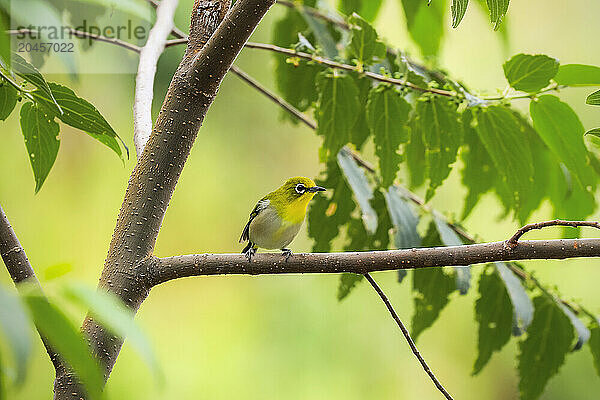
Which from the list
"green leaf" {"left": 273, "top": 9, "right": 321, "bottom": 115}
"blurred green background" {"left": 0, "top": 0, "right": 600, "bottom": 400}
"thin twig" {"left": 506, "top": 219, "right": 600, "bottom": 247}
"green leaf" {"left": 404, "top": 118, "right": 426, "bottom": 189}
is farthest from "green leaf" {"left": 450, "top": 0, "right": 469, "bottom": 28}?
"blurred green background" {"left": 0, "top": 0, "right": 600, "bottom": 400}

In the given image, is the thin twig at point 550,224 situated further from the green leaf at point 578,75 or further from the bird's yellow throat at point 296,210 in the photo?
the bird's yellow throat at point 296,210

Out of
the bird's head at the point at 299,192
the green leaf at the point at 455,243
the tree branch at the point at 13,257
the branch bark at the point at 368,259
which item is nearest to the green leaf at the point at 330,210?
the bird's head at the point at 299,192

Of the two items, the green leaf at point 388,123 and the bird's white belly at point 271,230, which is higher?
the green leaf at point 388,123

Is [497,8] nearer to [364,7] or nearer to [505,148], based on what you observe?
[505,148]

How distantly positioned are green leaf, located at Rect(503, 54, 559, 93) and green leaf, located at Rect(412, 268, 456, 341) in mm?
275

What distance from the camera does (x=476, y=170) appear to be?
2.83ft

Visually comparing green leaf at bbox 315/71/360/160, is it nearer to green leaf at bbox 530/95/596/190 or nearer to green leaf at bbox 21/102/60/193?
green leaf at bbox 530/95/596/190

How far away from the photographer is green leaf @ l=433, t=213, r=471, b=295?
812 millimetres

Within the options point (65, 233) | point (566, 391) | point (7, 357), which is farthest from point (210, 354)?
point (7, 357)

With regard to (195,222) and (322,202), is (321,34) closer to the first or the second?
(322,202)

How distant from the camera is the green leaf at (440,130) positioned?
754 mm

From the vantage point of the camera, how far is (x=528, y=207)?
851 millimetres

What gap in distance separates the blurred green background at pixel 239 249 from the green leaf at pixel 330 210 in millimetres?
1496

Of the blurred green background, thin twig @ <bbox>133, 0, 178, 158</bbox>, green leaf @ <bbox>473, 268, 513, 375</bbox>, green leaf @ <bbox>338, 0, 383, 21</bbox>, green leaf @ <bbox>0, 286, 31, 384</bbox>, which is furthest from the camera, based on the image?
the blurred green background
